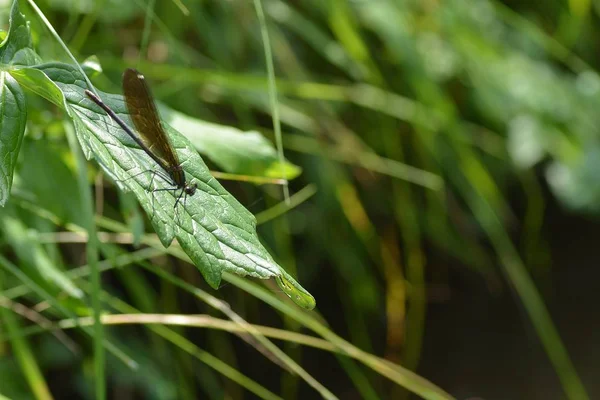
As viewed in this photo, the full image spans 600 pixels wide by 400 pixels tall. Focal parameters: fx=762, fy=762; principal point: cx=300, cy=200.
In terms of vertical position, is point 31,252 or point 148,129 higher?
point 148,129

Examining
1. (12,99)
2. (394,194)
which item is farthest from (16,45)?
(394,194)

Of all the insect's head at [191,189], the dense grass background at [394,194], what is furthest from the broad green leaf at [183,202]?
the dense grass background at [394,194]

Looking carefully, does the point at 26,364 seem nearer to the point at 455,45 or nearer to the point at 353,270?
the point at 353,270

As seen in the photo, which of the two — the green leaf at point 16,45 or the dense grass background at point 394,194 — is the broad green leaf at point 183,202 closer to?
the green leaf at point 16,45

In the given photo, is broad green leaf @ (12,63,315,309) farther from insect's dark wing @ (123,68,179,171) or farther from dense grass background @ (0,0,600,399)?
dense grass background @ (0,0,600,399)

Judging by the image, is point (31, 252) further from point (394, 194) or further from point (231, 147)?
point (394, 194)

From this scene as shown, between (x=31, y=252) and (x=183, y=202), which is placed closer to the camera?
(x=183, y=202)
